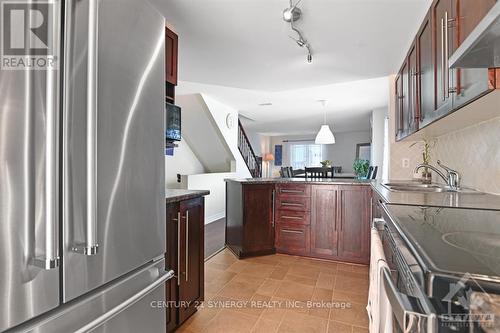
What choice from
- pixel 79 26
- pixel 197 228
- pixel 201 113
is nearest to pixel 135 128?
pixel 79 26

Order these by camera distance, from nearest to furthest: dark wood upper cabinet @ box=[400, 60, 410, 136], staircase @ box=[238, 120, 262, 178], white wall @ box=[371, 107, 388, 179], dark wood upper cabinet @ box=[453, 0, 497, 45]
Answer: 1. dark wood upper cabinet @ box=[453, 0, 497, 45]
2. dark wood upper cabinet @ box=[400, 60, 410, 136]
3. white wall @ box=[371, 107, 388, 179]
4. staircase @ box=[238, 120, 262, 178]

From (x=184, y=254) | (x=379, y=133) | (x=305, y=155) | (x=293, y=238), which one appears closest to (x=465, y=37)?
(x=184, y=254)

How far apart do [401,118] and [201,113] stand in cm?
318

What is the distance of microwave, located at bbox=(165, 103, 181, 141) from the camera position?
1.89 meters

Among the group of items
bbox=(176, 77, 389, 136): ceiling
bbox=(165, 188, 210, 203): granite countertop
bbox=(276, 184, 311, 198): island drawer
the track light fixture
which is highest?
bbox=(176, 77, 389, 136): ceiling

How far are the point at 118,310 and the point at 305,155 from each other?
10214 millimetres

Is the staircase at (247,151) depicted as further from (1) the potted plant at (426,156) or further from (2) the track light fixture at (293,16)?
(2) the track light fixture at (293,16)

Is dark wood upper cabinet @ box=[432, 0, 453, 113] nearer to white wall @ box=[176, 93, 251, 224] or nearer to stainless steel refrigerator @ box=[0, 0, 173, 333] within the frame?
stainless steel refrigerator @ box=[0, 0, 173, 333]

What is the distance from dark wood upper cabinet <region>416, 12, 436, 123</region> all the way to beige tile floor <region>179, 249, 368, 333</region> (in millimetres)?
1565

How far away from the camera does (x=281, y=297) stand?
218 cm

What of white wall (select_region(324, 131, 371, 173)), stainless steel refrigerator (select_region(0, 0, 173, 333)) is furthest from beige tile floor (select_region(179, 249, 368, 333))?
white wall (select_region(324, 131, 371, 173))

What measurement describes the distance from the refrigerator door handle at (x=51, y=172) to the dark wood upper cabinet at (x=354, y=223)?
9.33 feet

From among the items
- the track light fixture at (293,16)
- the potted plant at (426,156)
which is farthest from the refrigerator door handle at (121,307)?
the potted plant at (426,156)

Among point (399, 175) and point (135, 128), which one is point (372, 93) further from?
point (135, 128)
